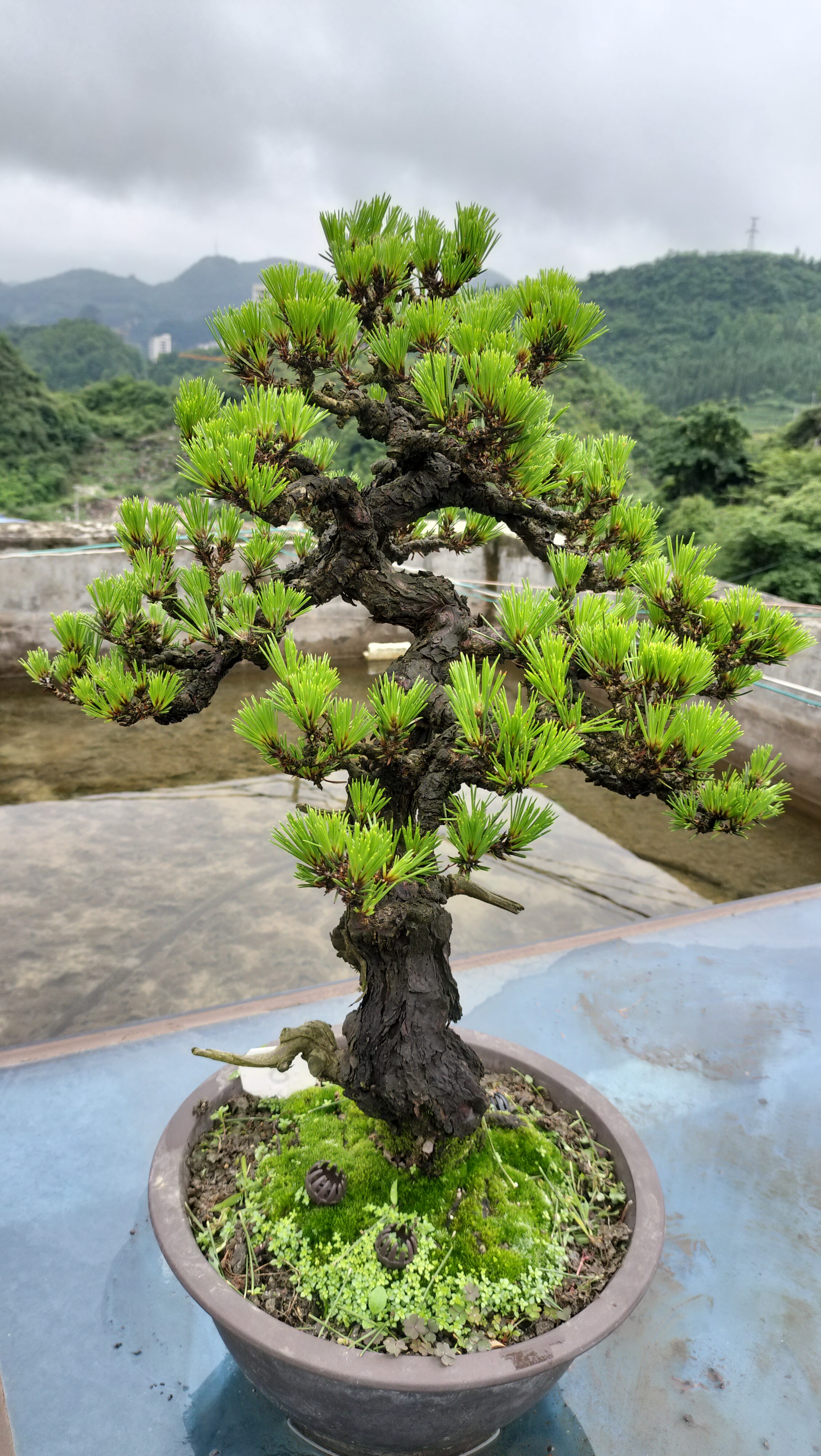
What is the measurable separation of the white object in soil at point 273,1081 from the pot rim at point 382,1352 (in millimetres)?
121

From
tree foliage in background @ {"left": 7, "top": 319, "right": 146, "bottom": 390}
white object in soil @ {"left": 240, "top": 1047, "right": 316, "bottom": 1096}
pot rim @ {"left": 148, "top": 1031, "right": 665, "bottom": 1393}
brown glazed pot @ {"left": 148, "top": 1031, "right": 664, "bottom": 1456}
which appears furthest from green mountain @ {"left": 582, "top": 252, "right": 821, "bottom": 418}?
brown glazed pot @ {"left": 148, "top": 1031, "right": 664, "bottom": 1456}

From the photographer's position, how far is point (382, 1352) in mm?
1078

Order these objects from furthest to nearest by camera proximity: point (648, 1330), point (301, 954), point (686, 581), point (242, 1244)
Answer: point (301, 954)
point (648, 1330)
point (242, 1244)
point (686, 581)

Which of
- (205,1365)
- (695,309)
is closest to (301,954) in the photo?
(205,1365)

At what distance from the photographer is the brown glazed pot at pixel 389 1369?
1.00 metres

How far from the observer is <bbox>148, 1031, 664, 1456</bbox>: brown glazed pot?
1.00 m

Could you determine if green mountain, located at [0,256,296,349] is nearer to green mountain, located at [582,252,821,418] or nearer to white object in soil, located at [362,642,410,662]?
green mountain, located at [582,252,821,418]

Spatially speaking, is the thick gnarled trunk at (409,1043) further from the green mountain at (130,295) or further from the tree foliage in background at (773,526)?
the green mountain at (130,295)

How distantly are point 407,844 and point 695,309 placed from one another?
41.9 meters

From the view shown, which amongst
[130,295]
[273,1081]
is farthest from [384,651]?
[130,295]

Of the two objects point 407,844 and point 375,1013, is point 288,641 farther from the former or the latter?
point 375,1013

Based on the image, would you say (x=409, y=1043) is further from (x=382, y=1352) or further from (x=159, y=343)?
(x=159, y=343)

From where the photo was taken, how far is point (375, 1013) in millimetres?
1309

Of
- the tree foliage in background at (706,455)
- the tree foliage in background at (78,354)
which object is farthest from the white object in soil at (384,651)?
the tree foliage in background at (78,354)
